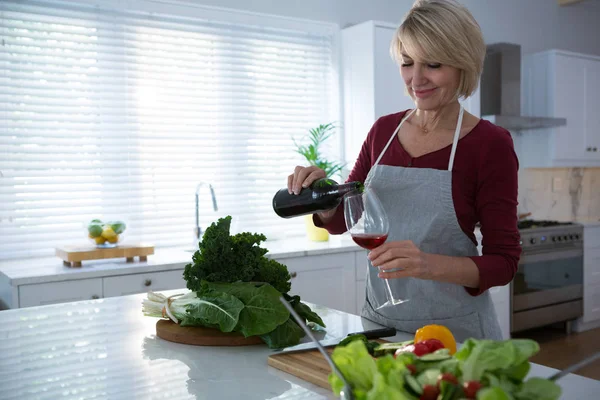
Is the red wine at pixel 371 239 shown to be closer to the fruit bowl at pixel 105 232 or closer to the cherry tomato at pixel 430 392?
the cherry tomato at pixel 430 392

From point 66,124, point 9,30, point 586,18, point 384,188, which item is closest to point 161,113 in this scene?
point 66,124

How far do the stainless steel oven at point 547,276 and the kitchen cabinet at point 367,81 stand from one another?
54.3 inches

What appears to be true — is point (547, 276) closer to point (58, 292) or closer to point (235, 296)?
point (58, 292)

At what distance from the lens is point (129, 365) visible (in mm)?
1352

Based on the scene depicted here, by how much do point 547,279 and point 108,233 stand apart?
3307mm

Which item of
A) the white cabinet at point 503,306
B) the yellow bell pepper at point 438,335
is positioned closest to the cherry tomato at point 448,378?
the yellow bell pepper at point 438,335

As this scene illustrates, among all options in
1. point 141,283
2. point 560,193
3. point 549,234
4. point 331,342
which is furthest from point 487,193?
point 560,193

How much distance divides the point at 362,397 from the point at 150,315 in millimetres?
1054

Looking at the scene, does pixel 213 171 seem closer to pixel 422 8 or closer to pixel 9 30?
pixel 9 30

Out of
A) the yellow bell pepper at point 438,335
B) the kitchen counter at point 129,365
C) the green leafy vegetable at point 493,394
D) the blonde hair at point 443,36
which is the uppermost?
the blonde hair at point 443,36

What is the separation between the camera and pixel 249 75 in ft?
14.1

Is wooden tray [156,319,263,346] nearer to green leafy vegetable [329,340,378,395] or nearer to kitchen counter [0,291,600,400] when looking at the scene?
kitchen counter [0,291,600,400]

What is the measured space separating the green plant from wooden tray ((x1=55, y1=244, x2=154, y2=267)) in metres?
1.23

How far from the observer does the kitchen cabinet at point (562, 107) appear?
5.35m
